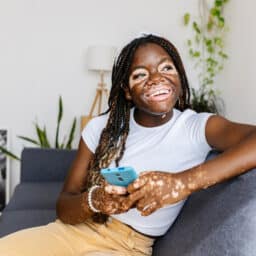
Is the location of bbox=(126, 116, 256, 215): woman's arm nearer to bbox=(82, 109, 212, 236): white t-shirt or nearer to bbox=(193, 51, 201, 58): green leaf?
bbox=(82, 109, 212, 236): white t-shirt

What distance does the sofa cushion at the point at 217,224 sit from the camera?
2.99 feet

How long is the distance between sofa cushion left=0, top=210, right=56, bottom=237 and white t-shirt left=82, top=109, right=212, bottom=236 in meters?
0.64

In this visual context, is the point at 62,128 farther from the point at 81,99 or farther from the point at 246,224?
the point at 246,224

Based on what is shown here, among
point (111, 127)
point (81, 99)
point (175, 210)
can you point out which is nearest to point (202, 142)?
point (175, 210)

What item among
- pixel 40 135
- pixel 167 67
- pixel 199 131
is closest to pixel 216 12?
pixel 40 135

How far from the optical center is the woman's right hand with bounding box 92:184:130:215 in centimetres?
102

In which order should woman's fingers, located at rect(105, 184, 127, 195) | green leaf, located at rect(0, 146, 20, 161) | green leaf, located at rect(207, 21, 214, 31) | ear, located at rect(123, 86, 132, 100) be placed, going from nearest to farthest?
woman's fingers, located at rect(105, 184, 127, 195) < ear, located at rect(123, 86, 132, 100) < green leaf, located at rect(0, 146, 20, 161) < green leaf, located at rect(207, 21, 214, 31)

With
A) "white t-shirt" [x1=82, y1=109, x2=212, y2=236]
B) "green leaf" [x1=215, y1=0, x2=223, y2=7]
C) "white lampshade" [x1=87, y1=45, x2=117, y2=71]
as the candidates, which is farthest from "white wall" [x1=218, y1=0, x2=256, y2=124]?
"white t-shirt" [x1=82, y1=109, x2=212, y2=236]

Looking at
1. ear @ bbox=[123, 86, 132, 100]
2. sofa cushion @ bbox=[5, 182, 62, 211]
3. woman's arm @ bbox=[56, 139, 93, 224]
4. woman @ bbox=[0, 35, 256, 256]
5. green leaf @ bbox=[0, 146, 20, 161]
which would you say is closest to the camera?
woman @ bbox=[0, 35, 256, 256]

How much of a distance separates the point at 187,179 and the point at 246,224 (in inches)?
6.9

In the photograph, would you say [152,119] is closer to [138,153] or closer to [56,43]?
[138,153]

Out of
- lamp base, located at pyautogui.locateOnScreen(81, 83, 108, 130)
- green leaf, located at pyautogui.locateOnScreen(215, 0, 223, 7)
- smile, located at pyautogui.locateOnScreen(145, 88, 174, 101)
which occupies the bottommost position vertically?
lamp base, located at pyautogui.locateOnScreen(81, 83, 108, 130)

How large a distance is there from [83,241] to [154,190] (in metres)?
0.41

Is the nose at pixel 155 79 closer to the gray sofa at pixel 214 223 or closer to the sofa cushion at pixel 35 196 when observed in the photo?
the gray sofa at pixel 214 223
